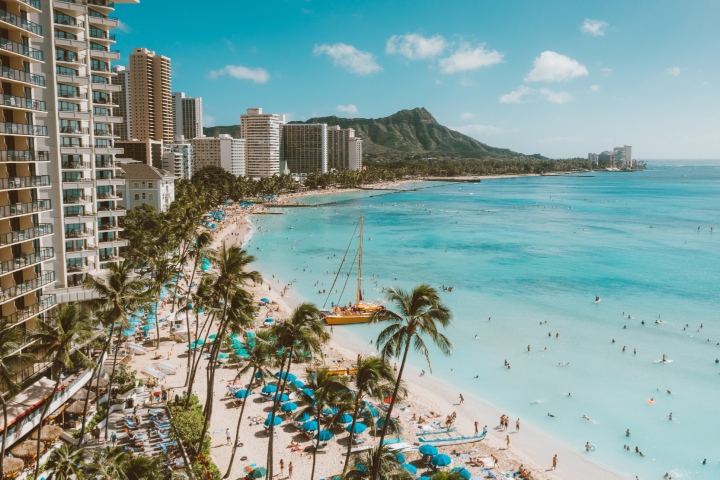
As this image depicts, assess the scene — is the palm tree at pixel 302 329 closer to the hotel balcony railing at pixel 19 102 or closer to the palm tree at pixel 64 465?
the palm tree at pixel 64 465

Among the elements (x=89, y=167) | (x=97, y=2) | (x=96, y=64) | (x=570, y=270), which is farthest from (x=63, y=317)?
(x=570, y=270)

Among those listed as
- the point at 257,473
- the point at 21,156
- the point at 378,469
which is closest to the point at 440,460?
the point at 257,473

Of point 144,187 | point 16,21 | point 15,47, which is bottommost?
point 144,187

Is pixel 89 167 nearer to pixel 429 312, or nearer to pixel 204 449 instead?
pixel 204 449

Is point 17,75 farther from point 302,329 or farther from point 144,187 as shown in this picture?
point 144,187

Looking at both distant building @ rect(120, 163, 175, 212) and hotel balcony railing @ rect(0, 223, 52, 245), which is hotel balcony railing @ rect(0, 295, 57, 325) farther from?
distant building @ rect(120, 163, 175, 212)

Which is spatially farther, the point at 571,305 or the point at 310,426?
the point at 571,305

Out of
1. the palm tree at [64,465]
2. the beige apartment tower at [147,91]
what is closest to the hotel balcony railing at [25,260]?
the palm tree at [64,465]
